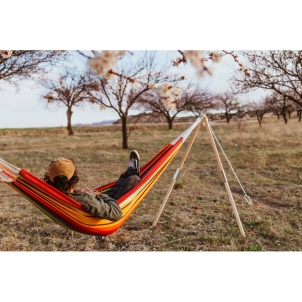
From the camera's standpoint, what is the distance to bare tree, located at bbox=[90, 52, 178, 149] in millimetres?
4102

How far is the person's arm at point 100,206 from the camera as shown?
81.4 inches

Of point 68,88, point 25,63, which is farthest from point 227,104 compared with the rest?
point 25,63

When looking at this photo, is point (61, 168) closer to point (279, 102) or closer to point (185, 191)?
point (185, 191)

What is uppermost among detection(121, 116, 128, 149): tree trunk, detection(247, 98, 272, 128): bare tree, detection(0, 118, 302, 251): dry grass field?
detection(247, 98, 272, 128): bare tree

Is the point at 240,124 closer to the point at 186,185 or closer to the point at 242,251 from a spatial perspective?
the point at 186,185

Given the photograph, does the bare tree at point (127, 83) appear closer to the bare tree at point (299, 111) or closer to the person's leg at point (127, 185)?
the bare tree at point (299, 111)

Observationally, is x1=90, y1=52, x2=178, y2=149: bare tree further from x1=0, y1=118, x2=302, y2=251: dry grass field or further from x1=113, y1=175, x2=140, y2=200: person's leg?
x1=113, y1=175, x2=140, y2=200: person's leg

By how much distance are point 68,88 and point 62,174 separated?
2.43m

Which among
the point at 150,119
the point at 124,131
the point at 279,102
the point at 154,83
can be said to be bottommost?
the point at 124,131

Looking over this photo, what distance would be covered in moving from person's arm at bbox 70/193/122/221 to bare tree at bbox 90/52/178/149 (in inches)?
84.8

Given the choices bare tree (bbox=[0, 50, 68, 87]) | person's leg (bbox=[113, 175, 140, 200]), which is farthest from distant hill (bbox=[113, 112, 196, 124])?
person's leg (bbox=[113, 175, 140, 200])

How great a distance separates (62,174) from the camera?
2.17m
